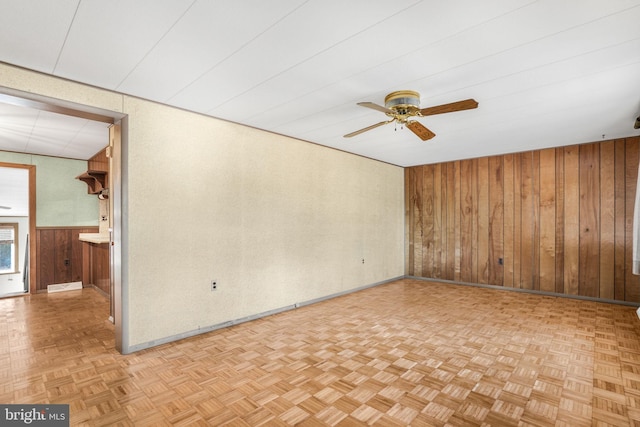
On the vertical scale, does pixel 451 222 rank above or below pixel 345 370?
above

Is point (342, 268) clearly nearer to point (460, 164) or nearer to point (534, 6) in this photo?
point (460, 164)

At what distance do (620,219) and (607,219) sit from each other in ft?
0.43

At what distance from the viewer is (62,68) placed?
7.29ft

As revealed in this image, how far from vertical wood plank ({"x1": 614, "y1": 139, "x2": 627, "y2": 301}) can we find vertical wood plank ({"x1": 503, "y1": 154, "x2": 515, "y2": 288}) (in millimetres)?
1244

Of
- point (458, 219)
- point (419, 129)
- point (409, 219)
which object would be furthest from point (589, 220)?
point (419, 129)

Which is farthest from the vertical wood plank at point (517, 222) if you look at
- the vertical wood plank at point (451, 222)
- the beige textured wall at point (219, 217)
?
the beige textured wall at point (219, 217)

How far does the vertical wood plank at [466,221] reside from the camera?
557 cm

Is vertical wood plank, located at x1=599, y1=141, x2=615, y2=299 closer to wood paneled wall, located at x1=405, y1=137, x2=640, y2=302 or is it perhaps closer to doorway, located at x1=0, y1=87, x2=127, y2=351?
wood paneled wall, located at x1=405, y1=137, x2=640, y2=302

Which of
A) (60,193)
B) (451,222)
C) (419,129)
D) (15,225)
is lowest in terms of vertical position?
(15,225)

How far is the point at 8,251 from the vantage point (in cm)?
914

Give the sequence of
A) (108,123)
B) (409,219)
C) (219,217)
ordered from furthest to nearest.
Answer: (409,219) → (219,217) → (108,123)

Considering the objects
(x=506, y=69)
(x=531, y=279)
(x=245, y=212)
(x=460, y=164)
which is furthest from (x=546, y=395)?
(x=460, y=164)

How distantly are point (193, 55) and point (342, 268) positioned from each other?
11.7 feet

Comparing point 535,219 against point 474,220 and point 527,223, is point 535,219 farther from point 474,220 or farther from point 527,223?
point 474,220
